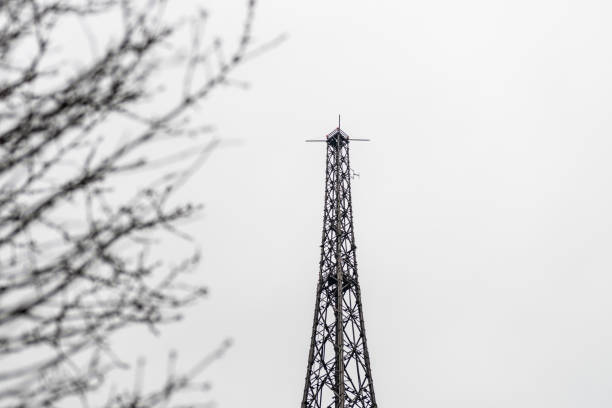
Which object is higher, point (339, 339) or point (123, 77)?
point (339, 339)

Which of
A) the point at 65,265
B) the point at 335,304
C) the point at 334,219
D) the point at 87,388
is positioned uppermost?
the point at 334,219

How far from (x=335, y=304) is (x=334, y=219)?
171 inches

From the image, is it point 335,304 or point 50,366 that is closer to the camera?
point 50,366

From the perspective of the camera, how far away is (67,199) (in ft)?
10.4

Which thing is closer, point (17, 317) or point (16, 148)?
point (17, 317)

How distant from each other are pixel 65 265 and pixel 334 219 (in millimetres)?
22873

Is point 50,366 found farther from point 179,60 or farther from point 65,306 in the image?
point 179,60

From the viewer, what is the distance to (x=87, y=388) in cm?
307

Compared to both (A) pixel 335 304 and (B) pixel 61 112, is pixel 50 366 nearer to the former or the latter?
(B) pixel 61 112

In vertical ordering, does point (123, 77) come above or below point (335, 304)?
below

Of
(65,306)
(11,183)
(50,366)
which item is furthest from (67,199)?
(50,366)

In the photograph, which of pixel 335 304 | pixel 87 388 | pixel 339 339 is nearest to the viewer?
pixel 87 388

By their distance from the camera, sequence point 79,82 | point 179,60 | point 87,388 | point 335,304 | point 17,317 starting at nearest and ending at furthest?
point 17,317 → point 87,388 → point 79,82 → point 179,60 → point 335,304

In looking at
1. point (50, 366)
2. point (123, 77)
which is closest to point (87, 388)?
point (50, 366)
